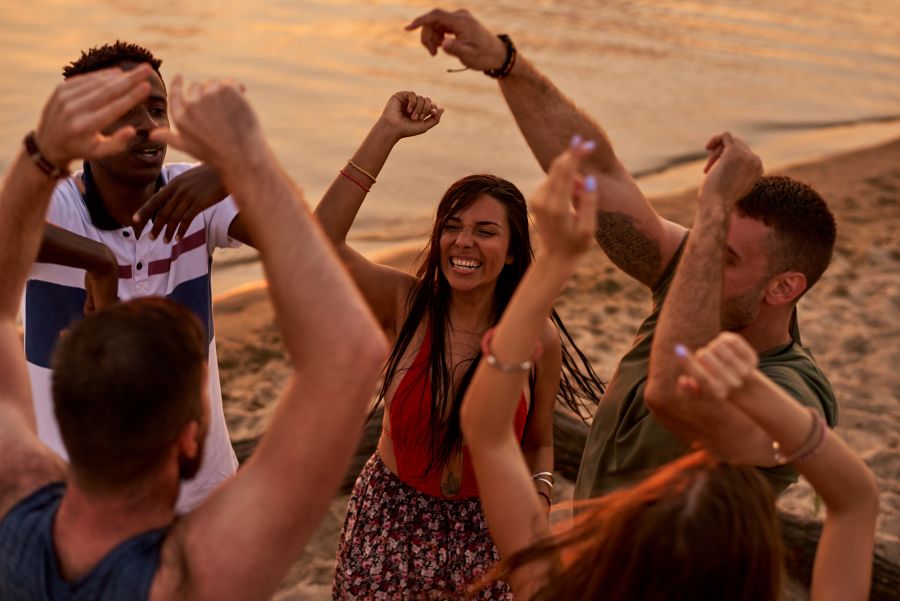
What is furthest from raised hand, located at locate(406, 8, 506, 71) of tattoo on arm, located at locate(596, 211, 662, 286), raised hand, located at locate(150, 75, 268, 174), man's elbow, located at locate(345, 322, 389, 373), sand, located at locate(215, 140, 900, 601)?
sand, located at locate(215, 140, 900, 601)

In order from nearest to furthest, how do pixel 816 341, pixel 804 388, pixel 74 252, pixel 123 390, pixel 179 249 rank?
pixel 123 390 → pixel 804 388 → pixel 74 252 → pixel 179 249 → pixel 816 341

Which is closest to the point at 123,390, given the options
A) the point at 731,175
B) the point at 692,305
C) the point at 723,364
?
the point at 723,364

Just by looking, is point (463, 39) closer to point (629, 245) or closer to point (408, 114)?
point (408, 114)

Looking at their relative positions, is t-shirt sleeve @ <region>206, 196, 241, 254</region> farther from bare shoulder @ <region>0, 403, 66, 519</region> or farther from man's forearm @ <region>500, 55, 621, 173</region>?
bare shoulder @ <region>0, 403, 66, 519</region>

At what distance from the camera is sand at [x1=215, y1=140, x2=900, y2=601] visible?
500cm

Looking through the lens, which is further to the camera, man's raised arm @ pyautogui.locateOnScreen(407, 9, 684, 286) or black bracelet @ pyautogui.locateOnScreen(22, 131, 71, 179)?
man's raised arm @ pyautogui.locateOnScreen(407, 9, 684, 286)

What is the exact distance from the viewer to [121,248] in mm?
3145

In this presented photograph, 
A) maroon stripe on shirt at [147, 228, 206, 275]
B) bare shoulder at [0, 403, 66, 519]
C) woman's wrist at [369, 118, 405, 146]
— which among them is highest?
woman's wrist at [369, 118, 405, 146]

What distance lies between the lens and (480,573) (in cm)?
334

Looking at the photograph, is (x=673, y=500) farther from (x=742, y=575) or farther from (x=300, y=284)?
(x=300, y=284)

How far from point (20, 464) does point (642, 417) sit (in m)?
1.73

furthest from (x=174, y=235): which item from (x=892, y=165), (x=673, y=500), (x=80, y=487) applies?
(x=892, y=165)

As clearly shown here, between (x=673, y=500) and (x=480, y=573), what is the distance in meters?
1.61

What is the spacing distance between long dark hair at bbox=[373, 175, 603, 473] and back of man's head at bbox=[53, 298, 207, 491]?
1.60 m
